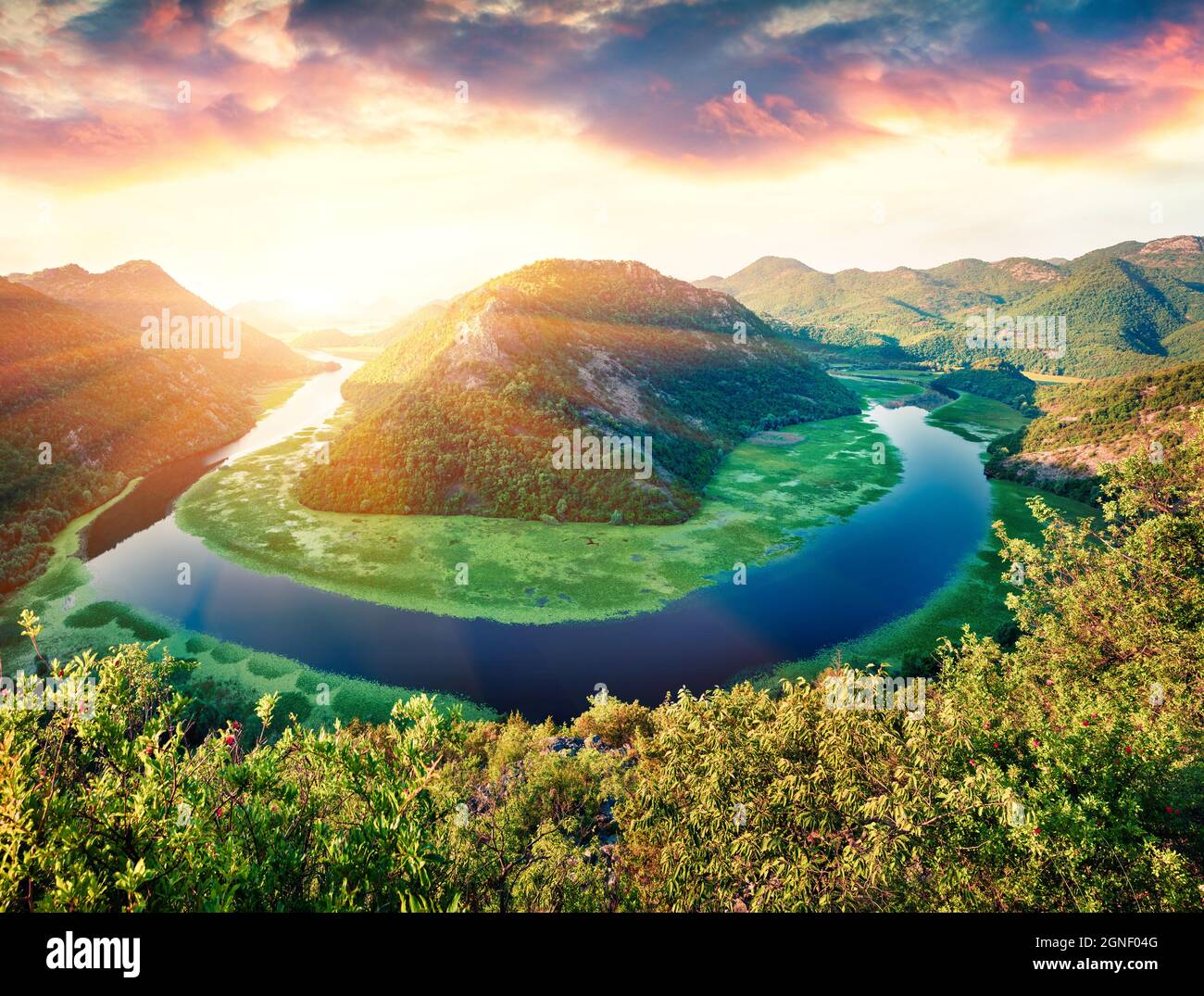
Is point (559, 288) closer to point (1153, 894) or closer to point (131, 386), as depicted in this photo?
point (131, 386)

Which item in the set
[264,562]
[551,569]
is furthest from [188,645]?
[551,569]

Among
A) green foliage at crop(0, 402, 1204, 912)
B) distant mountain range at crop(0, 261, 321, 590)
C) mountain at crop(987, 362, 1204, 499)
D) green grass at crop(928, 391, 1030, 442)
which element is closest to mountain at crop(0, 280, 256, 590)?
distant mountain range at crop(0, 261, 321, 590)

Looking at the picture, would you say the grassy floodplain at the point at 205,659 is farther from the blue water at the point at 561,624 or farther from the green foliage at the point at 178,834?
the green foliage at the point at 178,834

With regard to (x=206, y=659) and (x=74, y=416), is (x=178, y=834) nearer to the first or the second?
(x=206, y=659)
